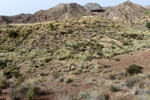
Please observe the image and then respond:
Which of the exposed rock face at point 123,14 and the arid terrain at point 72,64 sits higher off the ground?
the exposed rock face at point 123,14

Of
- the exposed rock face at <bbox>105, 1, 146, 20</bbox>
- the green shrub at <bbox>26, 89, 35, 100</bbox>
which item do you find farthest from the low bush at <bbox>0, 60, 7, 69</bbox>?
the exposed rock face at <bbox>105, 1, 146, 20</bbox>

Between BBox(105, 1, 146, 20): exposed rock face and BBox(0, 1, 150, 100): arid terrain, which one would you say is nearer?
BBox(0, 1, 150, 100): arid terrain

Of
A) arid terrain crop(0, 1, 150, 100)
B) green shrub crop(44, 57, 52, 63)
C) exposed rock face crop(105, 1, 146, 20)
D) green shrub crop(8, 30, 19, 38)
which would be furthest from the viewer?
exposed rock face crop(105, 1, 146, 20)

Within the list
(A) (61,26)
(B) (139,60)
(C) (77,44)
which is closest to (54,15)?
(A) (61,26)

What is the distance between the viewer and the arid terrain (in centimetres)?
971

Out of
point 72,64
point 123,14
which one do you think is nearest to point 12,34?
point 72,64

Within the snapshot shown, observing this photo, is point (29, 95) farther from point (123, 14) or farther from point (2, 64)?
point (123, 14)

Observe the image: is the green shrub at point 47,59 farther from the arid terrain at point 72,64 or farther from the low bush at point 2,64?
the low bush at point 2,64

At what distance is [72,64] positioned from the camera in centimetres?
1820

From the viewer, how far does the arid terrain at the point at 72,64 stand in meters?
9.71

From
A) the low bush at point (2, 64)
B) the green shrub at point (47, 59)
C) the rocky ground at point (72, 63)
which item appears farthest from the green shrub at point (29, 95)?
the low bush at point (2, 64)

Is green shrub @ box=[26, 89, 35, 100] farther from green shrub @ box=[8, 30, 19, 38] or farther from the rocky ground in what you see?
green shrub @ box=[8, 30, 19, 38]

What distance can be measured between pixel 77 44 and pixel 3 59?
10601 mm

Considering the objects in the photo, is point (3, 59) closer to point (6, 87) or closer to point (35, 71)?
point (35, 71)
